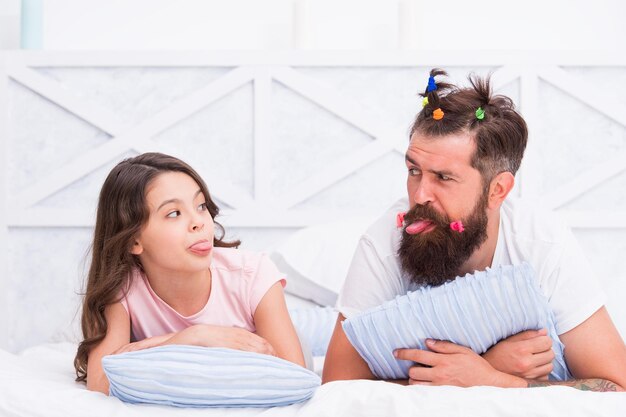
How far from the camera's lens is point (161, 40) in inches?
130

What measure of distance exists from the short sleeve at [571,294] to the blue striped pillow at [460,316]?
0.05 meters

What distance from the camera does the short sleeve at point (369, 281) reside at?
1.81 metres

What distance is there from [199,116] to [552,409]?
2193mm

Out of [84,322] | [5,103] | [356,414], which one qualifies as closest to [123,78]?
[5,103]

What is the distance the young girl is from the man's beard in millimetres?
317

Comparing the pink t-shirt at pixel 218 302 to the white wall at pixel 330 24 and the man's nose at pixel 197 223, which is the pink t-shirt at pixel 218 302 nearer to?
the man's nose at pixel 197 223

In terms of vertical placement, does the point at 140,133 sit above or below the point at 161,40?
below

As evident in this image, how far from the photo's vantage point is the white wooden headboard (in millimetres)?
3113

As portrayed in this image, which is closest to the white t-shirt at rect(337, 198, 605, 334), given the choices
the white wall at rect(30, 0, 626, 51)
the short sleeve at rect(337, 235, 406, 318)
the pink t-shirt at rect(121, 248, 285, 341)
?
the short sleeve at rect(337, 235, 406, 318)

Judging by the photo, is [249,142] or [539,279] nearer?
[539,279]

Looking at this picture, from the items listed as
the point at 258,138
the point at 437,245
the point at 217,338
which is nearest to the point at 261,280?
the point at 217,338

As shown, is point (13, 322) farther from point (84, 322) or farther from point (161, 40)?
point (84, 322)

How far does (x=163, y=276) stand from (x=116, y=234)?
0.50 feet

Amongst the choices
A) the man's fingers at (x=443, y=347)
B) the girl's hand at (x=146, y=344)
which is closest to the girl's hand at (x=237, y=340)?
the girl's hand at (x=146, y=344)
